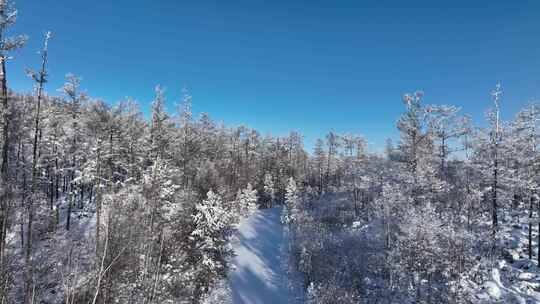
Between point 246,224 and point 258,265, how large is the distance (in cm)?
1030

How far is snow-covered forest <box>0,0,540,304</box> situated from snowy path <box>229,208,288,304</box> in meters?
0.20

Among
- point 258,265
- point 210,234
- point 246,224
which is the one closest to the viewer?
point 210,234

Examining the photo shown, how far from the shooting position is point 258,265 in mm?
28438

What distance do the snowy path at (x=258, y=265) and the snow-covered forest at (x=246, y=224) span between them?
8.0 inches

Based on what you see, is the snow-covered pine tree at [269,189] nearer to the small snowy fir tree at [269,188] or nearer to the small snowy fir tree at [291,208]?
the small snowy fir tree at [269,188]

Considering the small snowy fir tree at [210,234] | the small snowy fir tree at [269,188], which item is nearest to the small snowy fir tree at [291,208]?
the small snowy fir tree at [269,188]

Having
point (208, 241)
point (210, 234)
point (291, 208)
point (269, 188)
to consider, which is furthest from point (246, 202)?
point (208, 241)

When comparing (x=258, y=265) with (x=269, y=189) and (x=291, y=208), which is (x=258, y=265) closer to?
(x=291, y=208)

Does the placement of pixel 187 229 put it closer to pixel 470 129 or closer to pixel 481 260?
pixel 481 260

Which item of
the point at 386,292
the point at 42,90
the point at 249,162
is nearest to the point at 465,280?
the point at 386,292

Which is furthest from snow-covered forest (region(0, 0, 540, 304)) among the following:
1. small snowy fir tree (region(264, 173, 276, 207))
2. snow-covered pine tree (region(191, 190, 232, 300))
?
small snowy fir tree (region(264, 173, 276, 207))

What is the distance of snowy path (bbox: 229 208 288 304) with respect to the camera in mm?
23422

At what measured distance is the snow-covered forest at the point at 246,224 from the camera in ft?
43.9

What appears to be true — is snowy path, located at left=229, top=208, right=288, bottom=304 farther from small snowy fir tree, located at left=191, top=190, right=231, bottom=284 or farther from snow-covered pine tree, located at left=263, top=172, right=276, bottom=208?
snow-covered pine tree, located at left=263, top=172, right=276, bottom=208
